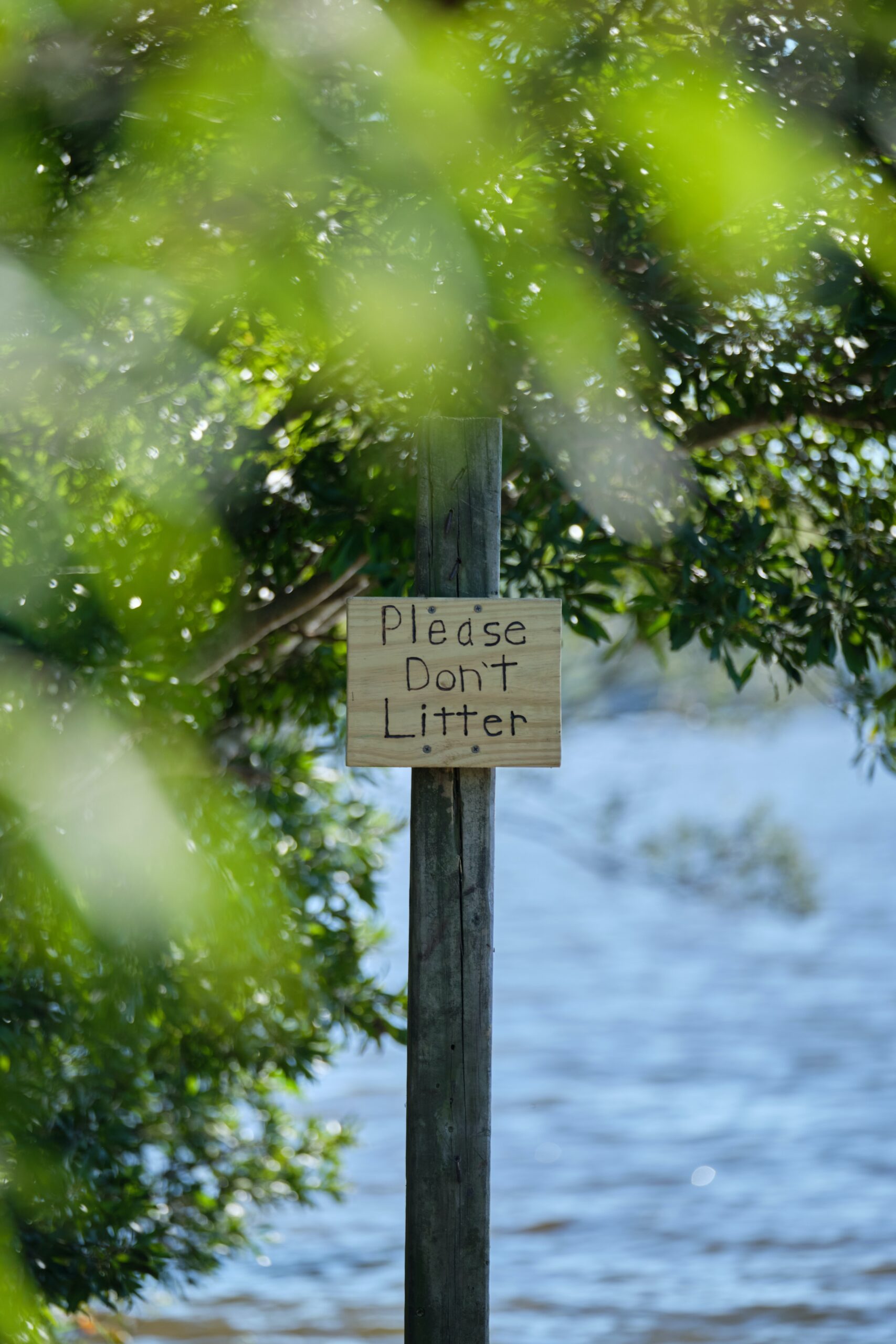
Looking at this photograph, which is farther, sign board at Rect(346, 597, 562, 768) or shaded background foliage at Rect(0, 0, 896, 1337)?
shaded background foliage at Rect(0, 0, 896, 1337)

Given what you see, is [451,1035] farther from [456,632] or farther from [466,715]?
[456,632]

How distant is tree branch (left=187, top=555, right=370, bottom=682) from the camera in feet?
9.32

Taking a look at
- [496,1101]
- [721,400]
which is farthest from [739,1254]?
[721,400]

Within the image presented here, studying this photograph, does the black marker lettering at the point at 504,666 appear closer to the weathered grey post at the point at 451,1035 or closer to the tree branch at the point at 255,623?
the weathered grey post at the point at 451,1035

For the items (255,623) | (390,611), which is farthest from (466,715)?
(255,623)

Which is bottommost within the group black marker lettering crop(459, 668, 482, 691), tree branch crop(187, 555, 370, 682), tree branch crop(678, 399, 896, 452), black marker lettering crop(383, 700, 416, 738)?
black marker lettering crop(383, 700, 416, 738)

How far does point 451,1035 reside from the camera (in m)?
1.96

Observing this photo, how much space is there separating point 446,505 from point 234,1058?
1834 millimetres

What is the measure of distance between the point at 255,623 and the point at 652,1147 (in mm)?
4656

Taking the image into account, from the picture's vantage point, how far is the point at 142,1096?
3.21 m

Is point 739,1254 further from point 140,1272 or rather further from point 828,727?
point 828,727

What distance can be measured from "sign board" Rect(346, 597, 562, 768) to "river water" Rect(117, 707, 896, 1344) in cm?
256

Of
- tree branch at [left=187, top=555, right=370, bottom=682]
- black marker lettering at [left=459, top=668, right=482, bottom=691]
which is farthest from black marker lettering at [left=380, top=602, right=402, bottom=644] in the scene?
tree branch at [left=187, top=555, right=370, bottom=682]

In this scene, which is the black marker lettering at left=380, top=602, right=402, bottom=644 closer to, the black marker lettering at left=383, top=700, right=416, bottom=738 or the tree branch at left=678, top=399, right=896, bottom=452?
the black marker lettering at left=383, top=700, right=416, bottom=738
